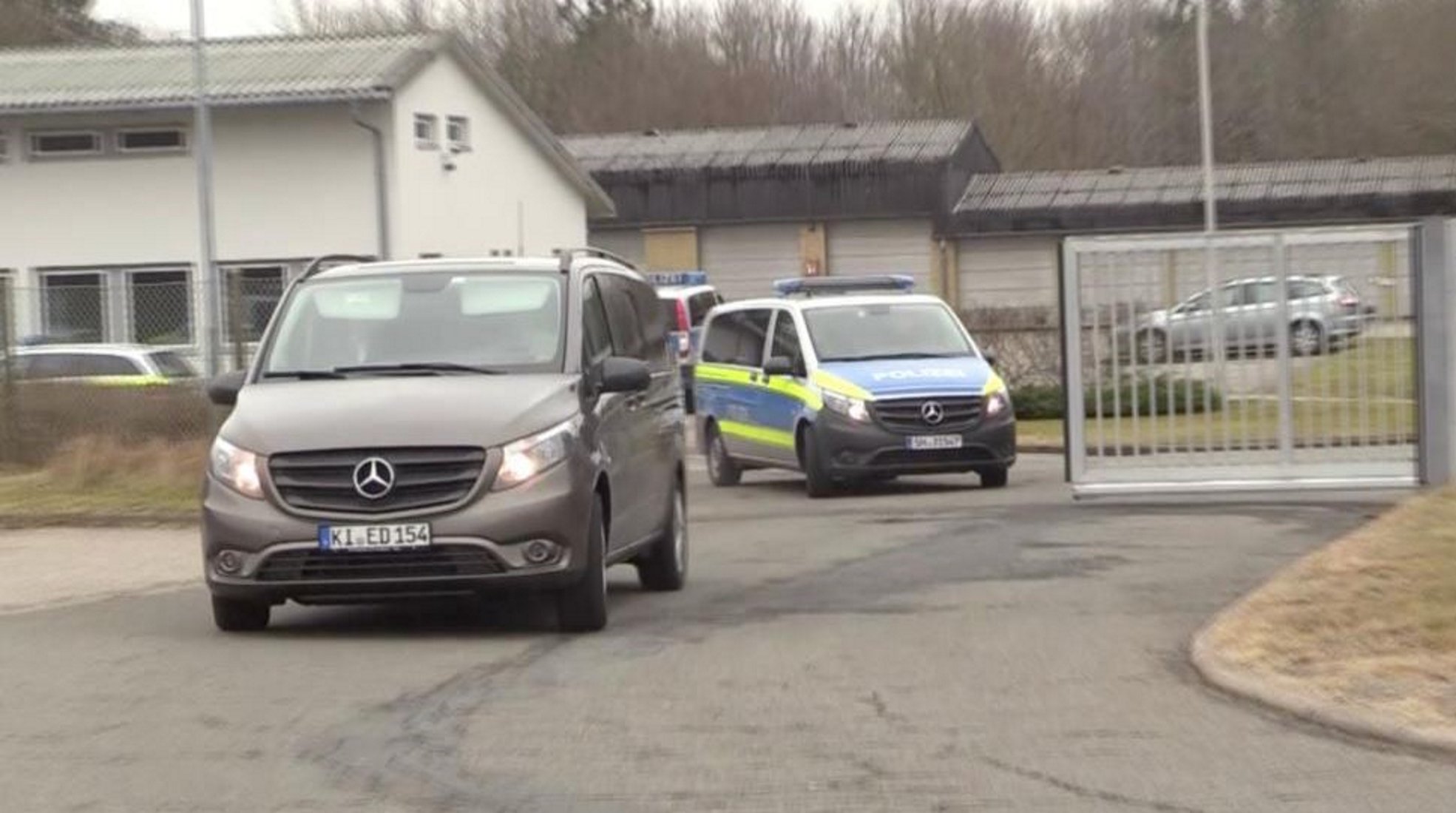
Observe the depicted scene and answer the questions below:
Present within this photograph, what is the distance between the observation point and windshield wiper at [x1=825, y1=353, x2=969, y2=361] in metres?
21.4

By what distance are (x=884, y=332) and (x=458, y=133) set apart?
20618 mm

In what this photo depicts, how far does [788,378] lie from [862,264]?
36.1m

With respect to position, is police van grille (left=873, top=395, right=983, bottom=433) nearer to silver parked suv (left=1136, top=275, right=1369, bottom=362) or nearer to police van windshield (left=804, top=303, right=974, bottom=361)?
police van windshield (left=804, top=303, right=974, bottom=361)

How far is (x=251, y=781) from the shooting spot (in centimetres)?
755

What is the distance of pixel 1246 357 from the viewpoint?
17000 mm

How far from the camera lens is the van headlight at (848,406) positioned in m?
20.6

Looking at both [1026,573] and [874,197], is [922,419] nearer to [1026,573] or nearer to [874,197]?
[1026,573]

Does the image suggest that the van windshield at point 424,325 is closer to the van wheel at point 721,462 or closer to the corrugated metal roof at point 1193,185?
the van wheel at point 721,462

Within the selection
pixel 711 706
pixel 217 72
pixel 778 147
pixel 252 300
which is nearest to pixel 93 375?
pixel 252 300

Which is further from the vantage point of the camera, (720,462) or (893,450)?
(720,462)

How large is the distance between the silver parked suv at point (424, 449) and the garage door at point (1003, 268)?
44402 mm

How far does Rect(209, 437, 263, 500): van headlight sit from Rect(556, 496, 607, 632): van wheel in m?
1.52

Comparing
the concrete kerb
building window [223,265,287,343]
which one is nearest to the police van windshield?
building window [223,265,287,343]

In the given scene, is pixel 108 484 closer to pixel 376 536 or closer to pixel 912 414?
pixel 912 414
